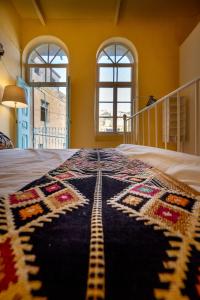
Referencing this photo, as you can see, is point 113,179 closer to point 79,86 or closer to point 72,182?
point 72,182

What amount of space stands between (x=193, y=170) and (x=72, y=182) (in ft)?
1.34

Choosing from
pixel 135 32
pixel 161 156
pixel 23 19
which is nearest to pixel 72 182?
pixel 161 156

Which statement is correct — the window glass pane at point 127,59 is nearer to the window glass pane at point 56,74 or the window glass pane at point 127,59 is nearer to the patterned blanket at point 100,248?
the window glass pane at point 56,74

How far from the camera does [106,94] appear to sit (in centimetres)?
427

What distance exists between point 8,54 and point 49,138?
346 cm

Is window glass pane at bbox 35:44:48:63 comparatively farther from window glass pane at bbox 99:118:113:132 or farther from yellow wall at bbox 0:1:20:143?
window glass pane at bbox 99:118:113:132

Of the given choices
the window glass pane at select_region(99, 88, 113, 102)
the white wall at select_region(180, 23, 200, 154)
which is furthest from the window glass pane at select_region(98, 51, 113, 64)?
the white wall at select_region(180, 23, 200, 154)

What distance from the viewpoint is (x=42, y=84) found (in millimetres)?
4242

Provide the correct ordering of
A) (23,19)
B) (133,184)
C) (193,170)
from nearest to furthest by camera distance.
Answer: (133,184)
(193,170)
(23,19)

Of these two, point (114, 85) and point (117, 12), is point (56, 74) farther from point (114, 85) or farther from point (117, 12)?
point (117, 12)

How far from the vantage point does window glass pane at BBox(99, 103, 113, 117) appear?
4242mm

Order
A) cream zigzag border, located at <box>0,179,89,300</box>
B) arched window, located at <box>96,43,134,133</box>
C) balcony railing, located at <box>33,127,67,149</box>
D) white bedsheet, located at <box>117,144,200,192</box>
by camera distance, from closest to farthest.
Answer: cream zigzag border, located at <box>0,179,89,300</box>, white bedsheet, located at <box>117,144,200,192</box>, arched window, located at <box>96,43,134,133</box>, balcony railing, located at <box>33,127,67,149</box>

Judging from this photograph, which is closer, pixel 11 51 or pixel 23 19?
pixel 11 51

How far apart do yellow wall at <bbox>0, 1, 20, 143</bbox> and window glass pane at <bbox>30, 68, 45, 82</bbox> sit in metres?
0.42
